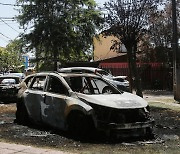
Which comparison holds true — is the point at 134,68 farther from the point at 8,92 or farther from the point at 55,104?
the point at 55,104

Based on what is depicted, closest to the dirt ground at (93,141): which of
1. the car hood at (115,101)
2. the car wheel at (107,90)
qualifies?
the car hood at (115,101)

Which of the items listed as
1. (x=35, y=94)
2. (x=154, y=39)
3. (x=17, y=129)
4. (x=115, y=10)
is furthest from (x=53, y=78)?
(x=154, y=39)

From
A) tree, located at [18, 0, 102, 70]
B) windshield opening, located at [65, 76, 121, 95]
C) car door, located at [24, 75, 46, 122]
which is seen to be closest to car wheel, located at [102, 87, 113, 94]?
windshield opening, located at [65, 76, 121, 95]

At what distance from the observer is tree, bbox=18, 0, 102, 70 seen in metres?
25.3

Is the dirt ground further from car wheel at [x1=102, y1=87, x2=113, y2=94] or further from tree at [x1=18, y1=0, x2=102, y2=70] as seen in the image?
tree at [x1=18, y1=0, x2=102, y2=70]

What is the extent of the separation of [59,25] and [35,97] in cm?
1591

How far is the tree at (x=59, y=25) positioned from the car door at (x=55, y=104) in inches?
612

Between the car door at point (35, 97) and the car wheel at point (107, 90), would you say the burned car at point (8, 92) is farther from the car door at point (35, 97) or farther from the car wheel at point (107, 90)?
the car wheel at point (107, 90)

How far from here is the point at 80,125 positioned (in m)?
8.16

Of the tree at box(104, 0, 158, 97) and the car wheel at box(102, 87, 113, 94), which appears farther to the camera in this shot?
the tree at box(104, 0, 158, 97)

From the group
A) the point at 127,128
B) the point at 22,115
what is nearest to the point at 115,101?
the point at 127,128

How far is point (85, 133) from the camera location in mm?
8117

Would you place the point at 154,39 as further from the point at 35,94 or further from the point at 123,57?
the point at 35,94

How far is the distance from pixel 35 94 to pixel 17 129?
107cm
